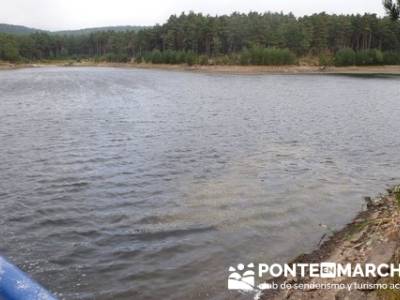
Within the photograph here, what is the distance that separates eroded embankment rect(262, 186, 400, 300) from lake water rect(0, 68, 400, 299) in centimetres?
81

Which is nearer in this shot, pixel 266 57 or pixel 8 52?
pixel 266 57

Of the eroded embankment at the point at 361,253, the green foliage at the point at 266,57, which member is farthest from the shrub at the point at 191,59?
the eroded embankment at the point at 361,253

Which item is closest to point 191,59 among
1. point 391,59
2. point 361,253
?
point 391,59

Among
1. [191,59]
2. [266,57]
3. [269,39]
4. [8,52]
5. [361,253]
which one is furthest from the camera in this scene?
[8,52]

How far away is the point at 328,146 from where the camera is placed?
2514 centimetres

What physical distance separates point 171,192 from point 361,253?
7929 mm

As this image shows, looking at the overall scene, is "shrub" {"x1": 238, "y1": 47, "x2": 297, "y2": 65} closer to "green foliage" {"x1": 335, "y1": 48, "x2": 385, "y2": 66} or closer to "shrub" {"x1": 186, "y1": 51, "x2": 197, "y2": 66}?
"green foliage" {"x1": 335, "y1": 48, "x2": 385, "y2": 66}

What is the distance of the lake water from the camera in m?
10.6

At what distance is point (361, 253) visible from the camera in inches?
388

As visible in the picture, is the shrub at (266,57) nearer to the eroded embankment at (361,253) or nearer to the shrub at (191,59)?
the shrub at (191,59)

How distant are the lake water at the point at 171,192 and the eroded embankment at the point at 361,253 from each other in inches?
31.9

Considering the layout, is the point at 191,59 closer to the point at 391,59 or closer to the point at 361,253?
the point at 391,59

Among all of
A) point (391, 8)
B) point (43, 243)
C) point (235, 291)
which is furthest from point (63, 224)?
point (391, 8)

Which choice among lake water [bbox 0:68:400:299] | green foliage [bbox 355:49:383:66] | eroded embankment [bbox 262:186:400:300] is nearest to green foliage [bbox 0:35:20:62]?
green foliage [bbox 355:49:383:66]
